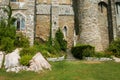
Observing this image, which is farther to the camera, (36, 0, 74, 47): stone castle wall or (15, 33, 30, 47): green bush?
(36, 0, 74, 47): stone castle wall

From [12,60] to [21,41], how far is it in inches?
A: 306

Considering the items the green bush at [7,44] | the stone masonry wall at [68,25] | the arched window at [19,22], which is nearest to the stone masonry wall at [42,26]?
the stone masonry wall at [68,25]

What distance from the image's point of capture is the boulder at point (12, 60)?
79.0 ft

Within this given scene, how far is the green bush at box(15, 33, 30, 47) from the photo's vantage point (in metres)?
32.2

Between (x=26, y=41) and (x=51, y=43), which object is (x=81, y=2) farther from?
(x=26, y=41)

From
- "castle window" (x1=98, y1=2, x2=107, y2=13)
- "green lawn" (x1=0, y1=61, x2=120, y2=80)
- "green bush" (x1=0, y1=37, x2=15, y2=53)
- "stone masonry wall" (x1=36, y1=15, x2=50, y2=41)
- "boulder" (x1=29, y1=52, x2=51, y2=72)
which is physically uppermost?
"castle window" (x1=98, y1=2, x2=107, y2=13)

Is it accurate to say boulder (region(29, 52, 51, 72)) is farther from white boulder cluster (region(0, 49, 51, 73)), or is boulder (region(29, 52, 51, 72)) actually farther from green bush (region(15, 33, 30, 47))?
green bush (region(15, 33, 30, 47))

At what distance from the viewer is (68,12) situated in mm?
40125

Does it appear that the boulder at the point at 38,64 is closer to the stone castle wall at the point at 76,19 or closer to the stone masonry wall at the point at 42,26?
the stone castle wall at the point at 76,19

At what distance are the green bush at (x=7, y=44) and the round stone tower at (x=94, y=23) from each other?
11941mm

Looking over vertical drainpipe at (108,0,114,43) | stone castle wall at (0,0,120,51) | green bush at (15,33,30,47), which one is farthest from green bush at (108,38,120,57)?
green bush at (15,33,30,47)

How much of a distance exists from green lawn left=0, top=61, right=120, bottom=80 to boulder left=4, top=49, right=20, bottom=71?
4.62ft

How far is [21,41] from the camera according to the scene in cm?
3244

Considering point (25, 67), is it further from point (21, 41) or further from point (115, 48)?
point (115, 48)
